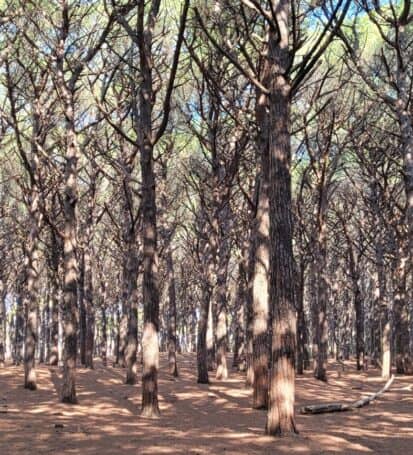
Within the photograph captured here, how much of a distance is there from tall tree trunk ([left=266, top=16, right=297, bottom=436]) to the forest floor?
0.49 meters

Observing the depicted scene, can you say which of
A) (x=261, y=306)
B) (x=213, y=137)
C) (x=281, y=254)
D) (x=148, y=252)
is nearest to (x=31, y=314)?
(x=148, y=252)

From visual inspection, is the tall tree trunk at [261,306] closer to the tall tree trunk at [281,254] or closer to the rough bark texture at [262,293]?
the rough bark texture at [262,293]

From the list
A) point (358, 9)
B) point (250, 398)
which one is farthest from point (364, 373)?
point (358, 9)

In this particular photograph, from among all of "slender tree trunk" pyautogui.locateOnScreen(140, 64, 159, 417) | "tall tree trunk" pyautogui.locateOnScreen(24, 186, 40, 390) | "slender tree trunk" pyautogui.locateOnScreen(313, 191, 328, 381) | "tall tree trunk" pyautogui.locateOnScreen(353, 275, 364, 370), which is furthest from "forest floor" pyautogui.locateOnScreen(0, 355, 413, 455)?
"tall tree trunk" pyautogui.locateOnScreen(353, 275, 364, 370)

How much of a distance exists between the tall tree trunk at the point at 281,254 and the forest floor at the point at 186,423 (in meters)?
0.49

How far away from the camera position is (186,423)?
8469 millimetres

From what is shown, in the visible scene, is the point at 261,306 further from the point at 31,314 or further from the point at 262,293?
the point at 31,314

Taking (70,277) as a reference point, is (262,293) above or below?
below

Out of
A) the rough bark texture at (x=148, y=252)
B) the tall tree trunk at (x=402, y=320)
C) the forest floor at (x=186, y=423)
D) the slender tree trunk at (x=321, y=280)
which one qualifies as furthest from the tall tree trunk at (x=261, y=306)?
the tall tree trunk at (x=402, y=320)

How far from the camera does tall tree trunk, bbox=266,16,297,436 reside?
22.2ft

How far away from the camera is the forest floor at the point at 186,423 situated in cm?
618

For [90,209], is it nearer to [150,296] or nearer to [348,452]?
[150,296]

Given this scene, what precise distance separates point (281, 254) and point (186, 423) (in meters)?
3.29

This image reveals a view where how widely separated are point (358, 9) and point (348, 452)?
35.7 feet
